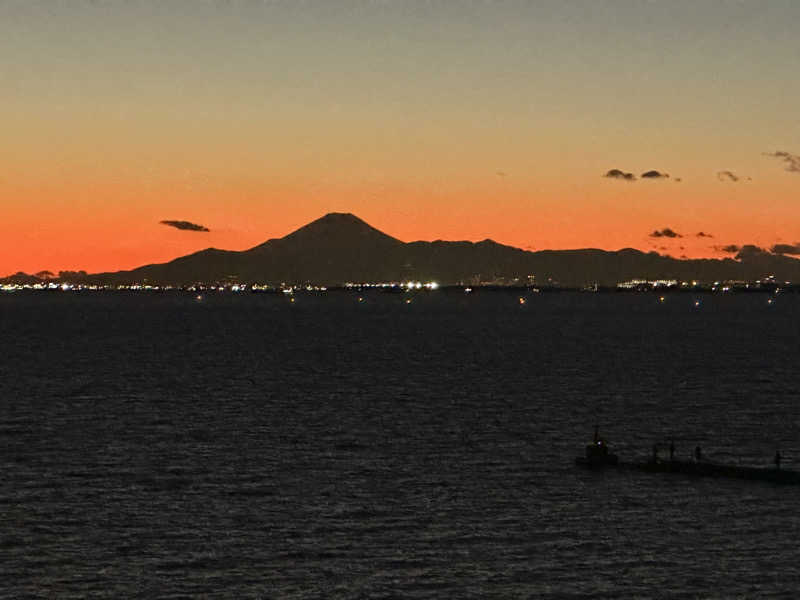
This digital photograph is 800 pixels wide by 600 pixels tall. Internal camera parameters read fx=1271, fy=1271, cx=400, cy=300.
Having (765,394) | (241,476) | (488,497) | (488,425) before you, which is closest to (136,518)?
(241,476)

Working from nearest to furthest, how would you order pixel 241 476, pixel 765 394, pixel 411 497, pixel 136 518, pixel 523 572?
pixel 523 572
pixel 136 518
pixel 411 497
pixel 241 476
pixel 765 394

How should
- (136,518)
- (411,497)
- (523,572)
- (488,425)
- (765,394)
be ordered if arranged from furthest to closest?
(765,394)
(488,425)
(411,497)
(136,518)
(523,572)

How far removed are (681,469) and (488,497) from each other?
47.1 ft

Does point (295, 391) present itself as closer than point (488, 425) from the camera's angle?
No

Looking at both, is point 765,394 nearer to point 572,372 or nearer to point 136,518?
point 572,372

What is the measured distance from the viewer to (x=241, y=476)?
7269 centimetres

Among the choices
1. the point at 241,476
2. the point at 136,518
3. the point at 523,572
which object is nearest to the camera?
the point at 523,572

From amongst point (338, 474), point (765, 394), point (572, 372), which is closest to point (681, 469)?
point (338, 474)

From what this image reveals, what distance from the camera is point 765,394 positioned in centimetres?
12250

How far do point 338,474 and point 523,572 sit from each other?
23219mm

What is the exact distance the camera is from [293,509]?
207 ft

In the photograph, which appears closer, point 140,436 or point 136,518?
point 136,518

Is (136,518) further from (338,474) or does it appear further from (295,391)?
(295,391)

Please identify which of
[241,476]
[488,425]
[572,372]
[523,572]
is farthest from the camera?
[572,372]
